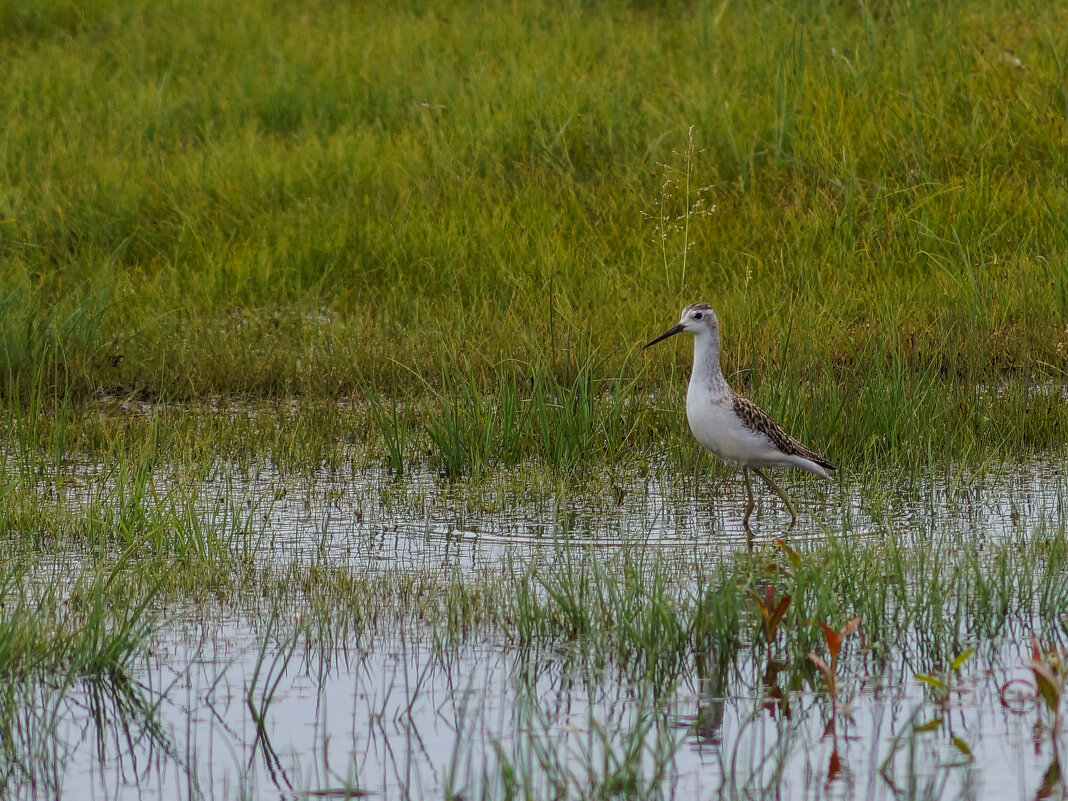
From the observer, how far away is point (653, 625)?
4.41 m

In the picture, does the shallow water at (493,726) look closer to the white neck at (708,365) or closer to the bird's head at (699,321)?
the white neck at (708,365)

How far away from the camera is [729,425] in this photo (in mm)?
6281

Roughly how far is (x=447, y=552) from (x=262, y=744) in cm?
191

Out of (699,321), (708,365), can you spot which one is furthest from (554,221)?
(708,365)

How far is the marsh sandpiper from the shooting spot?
6301 mm

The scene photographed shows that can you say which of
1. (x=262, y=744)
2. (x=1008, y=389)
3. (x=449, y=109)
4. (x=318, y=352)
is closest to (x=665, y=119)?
(x=449, y=109)

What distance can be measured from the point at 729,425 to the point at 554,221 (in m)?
4.41

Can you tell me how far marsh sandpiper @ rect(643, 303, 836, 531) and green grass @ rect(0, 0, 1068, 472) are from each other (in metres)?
0.61

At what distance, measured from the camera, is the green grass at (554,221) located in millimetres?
7879

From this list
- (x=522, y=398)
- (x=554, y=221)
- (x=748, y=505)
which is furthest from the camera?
(x=554, y=221)

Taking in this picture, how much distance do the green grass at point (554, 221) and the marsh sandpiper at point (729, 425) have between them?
0.61 m

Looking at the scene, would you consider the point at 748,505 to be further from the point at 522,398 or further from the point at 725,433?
the point at 522,398


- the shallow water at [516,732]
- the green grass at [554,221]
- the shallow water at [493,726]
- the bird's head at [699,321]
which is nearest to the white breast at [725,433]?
the bird's head at [699,321]

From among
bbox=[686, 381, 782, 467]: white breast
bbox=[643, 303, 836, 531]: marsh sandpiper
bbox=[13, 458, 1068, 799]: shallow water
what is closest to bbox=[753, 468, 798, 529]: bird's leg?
bbox=[643, 303, 836, 531]: marsh sandpiper
